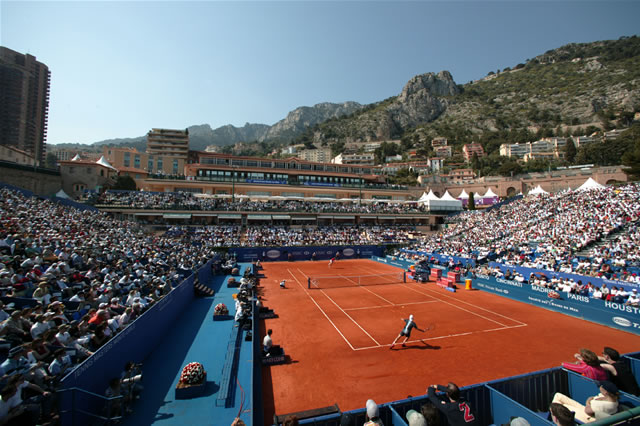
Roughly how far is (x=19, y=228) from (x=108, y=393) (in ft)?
58.5

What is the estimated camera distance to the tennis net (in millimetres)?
26125

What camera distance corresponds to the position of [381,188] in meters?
66.8

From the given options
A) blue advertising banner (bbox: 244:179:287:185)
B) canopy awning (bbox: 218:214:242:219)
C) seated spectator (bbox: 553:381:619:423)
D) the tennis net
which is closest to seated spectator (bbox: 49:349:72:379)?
seated spectator (bbox: 553:381:619:423)

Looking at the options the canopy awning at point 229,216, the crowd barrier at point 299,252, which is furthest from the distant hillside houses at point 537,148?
the canopy awning at point 229,216

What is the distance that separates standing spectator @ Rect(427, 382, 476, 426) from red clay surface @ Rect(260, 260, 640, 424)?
401 centimetres

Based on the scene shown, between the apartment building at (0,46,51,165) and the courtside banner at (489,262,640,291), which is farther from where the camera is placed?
the apartment building at (0,46,51,165)

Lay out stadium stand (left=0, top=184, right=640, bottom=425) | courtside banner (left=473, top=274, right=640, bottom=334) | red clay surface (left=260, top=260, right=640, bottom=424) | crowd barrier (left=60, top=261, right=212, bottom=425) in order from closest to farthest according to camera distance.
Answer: crowd barrier (left=60, top=261, right=212, bottom=425), stadium stand (left=0, top=184, right=640, bottom=425), red clay surface (left=260, top=260, right=640, bottom=424), courtside banner (left=473, top=274, right=640, bottom=334)

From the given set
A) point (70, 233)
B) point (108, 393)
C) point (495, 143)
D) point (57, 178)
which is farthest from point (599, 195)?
point (495, 143)

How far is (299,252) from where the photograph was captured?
41.6 meters

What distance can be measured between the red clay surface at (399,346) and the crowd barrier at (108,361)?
4.53 meters

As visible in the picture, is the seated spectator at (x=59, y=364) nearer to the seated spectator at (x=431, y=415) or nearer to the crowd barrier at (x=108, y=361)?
the crowd barrier at (x=108, y=361)

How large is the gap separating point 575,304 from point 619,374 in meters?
14.8

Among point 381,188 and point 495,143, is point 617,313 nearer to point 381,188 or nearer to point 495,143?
point 381,188

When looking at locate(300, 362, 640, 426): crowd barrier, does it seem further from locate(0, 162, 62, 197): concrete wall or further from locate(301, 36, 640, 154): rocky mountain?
locate(301, 36, 640, 154): rocky mountain
